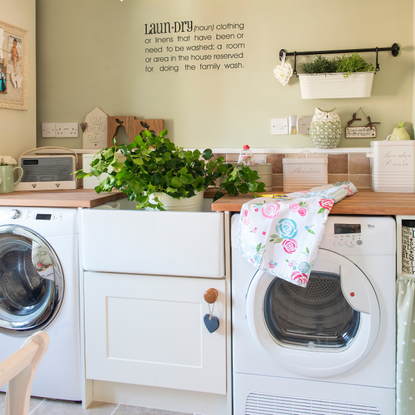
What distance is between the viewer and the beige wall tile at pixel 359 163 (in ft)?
7.13

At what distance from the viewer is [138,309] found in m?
1.68

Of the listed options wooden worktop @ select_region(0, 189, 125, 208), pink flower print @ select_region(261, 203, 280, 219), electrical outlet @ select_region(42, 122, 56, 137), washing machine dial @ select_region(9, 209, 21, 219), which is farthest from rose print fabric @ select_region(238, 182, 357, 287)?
electrical outlet @ select_region(42, 122, 56, 137)

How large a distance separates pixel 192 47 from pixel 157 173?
1043 mm

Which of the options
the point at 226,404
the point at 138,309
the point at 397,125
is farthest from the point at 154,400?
the point at 397,125

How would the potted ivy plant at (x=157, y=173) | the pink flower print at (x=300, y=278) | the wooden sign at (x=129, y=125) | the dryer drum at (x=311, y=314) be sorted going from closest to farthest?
the pink flower print at (x=300, y=278) → the dryer drum at (x=311, y=314) → the potted ivy plant at (x=157, y=173) → the wooden sign at (x=129, y=125)

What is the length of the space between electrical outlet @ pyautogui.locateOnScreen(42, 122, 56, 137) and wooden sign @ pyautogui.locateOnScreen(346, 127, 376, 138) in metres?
1.80

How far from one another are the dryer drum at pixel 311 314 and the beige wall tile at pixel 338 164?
87cm

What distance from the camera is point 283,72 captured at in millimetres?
2156

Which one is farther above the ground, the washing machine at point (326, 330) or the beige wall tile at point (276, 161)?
the beige wall tile at point (276, 161)

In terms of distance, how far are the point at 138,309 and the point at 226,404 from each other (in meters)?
0.55

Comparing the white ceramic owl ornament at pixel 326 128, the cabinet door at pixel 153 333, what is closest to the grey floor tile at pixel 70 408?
the cabinet door at pixel 153 333

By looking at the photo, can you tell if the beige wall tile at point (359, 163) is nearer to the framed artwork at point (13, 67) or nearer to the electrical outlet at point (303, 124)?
the electrical outlet at point (303, 124)

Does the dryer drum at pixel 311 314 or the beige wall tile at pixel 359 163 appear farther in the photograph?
the beige wall tile at pixel 359 163

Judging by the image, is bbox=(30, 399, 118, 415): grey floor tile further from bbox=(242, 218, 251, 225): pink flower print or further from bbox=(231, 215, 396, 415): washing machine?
bbox=(242, 218, 251, 225): pink flower print
